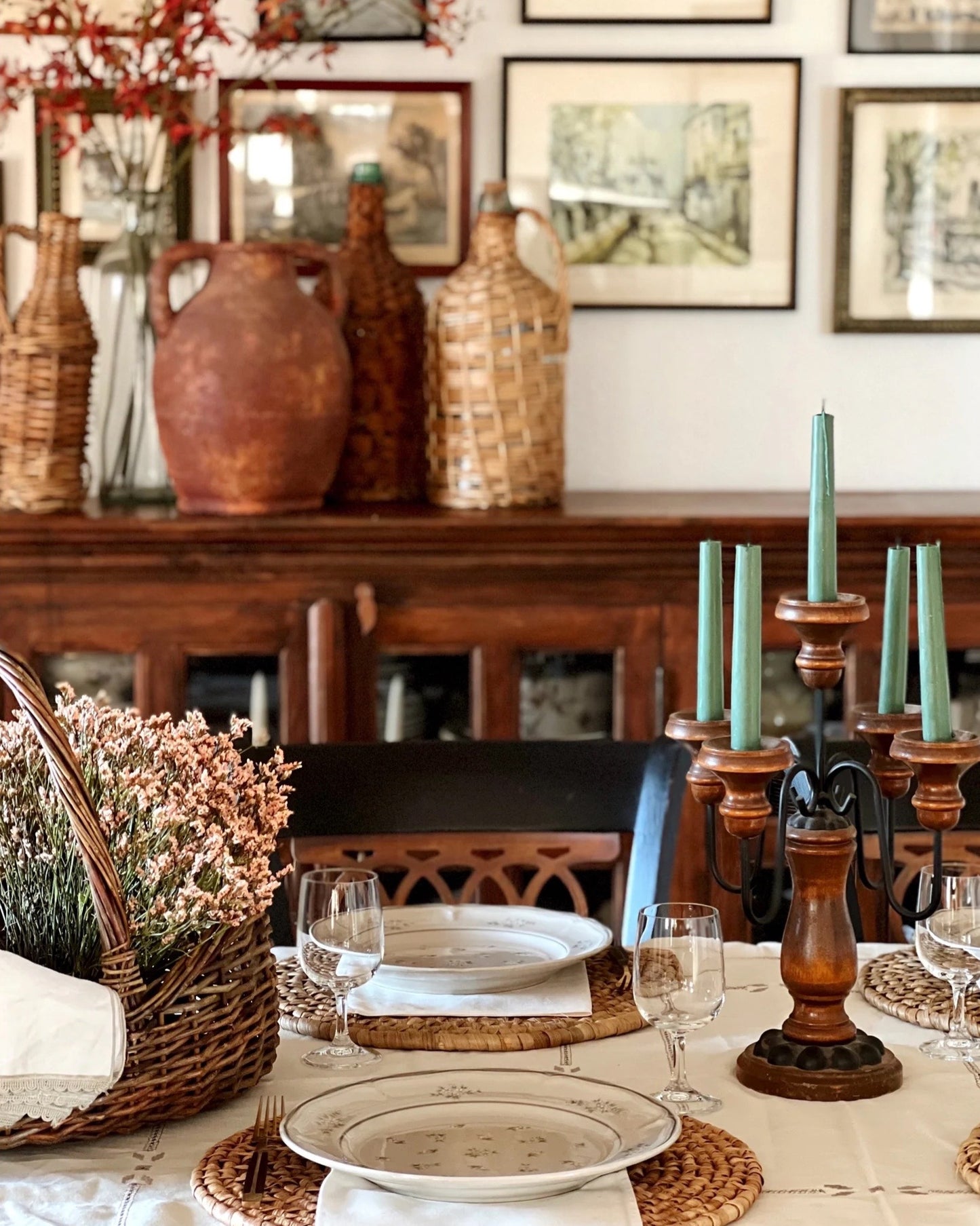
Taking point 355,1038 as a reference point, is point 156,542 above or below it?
above

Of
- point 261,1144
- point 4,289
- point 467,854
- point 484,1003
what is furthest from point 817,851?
point 4,289

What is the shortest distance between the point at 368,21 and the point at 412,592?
962 millimetres

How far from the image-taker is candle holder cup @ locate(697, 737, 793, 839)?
1.06 m

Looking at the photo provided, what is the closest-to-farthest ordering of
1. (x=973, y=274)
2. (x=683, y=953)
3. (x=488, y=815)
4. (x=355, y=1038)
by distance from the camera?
(x=683, y=953), (x=355, y=1038), (x=488, y=815), (x=973, y=274)

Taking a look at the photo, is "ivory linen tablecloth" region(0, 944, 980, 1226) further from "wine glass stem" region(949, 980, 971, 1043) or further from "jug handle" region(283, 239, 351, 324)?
"jug handle" region(283, 239, 351, 324)

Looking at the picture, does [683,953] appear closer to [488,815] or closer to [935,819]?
[935,819]

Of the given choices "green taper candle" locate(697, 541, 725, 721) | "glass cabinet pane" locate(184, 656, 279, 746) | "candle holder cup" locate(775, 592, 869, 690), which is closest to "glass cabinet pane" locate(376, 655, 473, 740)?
"glass cabinet pane" locate(184, 656, 279, 746)

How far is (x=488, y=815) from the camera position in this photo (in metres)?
1.73

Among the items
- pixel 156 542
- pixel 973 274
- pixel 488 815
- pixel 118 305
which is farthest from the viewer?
pixel 973 274

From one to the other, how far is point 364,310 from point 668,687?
0.72 metres

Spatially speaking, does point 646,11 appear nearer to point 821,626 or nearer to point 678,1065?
point 821,626

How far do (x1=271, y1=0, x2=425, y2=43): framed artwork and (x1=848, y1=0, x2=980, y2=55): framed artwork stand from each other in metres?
0.69

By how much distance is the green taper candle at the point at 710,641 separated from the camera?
1.19 meters

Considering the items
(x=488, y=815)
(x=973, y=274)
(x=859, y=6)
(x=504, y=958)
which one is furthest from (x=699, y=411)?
(x=504, y=958)
